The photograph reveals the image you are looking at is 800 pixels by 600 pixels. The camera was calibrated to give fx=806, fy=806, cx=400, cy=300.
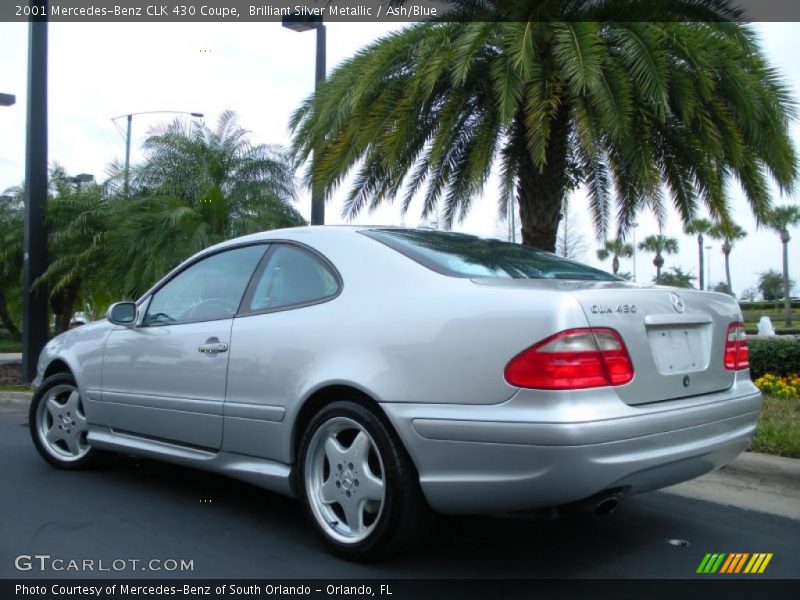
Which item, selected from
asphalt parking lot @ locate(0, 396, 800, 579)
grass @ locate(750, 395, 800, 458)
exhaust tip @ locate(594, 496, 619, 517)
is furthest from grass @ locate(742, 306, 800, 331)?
exhaust tip @ locate(594, 496, 619, 517)

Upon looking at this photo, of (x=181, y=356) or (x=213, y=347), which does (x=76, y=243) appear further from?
(x=213, y=347)

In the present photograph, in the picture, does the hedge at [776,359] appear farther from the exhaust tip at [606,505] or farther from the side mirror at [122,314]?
the side mirror at [122,314]

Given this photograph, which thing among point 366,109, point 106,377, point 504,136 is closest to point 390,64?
point 366,109

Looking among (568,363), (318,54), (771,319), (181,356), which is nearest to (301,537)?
(181,356)

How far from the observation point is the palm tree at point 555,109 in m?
8.13

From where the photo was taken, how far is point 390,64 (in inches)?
354

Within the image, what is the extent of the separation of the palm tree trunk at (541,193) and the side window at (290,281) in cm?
582

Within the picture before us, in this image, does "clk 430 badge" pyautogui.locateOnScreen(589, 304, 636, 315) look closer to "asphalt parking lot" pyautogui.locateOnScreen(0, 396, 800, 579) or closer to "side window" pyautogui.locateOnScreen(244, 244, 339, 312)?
"asphalt parking lot" pyautogui.locateOnScreen(0, 396, 800, 579)

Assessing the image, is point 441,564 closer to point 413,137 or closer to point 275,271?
point 275,271

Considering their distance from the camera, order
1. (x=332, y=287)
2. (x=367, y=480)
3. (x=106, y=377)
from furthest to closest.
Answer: (x=106, y=377) → (x=332, y=287) → (x=367, y=480)

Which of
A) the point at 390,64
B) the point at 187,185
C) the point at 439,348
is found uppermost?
the point at 390,64

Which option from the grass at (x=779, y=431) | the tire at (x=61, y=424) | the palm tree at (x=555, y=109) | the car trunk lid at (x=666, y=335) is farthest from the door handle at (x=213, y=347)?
the palm tree at (x=555, y=109)

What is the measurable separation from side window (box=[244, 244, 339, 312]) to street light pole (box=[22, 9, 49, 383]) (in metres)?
7.61

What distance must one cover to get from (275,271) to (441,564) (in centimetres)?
169
